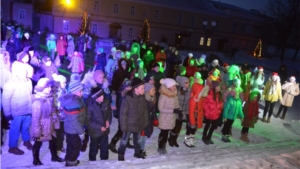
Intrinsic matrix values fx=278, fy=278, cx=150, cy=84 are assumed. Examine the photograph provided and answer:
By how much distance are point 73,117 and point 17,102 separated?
1.38m

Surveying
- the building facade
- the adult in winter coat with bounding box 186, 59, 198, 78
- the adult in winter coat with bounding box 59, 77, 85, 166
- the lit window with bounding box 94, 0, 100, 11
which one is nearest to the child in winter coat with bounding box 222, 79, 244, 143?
the adult in winter coat with bounding box 186, 59, 198, 78

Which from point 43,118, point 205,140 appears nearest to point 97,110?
point 43,118

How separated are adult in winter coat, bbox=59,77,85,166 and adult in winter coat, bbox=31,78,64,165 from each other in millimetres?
333

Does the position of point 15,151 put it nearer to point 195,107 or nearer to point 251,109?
point 195,107

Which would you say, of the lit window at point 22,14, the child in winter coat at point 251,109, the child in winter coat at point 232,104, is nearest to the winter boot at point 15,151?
the child in winter coat at point 232,104

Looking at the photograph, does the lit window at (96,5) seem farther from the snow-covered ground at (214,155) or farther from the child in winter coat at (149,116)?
the child in winter coat at (149,116)

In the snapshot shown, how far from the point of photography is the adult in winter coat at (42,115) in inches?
195

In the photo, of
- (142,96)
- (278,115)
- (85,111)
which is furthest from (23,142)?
(278,115)

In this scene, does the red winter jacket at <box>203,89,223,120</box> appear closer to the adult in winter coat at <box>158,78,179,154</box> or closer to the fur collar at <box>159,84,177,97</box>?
the adult in winter coat at <box>158,78,179,154</box>

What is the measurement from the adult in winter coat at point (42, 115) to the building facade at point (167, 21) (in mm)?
30103

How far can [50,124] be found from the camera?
5.16m

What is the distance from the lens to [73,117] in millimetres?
4863

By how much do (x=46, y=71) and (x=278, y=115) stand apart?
894cm

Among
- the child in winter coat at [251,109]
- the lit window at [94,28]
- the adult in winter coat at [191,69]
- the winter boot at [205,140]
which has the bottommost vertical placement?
the winter boot at [205,140]
